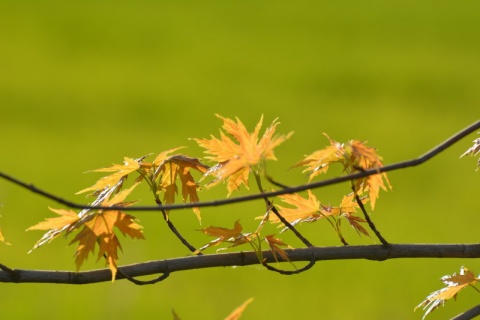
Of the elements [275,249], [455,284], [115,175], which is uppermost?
[115,175]

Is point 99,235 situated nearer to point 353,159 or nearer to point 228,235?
point 228,235

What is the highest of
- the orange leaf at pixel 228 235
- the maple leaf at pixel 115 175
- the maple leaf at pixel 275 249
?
the maple leaf at pixel 115 175

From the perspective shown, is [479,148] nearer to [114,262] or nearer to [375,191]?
[375,191]

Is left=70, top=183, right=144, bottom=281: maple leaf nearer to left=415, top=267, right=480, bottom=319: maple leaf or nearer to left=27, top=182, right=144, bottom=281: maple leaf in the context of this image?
left=27, top=182, right=144, bottom=281: maple leaf

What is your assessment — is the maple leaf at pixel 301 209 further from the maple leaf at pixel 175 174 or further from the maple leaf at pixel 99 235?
the maple leaf at pixel 99 235

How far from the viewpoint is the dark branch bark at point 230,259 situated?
835 millimetres

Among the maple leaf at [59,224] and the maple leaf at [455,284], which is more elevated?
the maple leaf at [59,224]

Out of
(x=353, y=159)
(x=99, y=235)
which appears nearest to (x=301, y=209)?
(x=353, y=159)

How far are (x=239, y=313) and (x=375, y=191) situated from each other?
314 mm

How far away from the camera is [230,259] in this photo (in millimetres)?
863

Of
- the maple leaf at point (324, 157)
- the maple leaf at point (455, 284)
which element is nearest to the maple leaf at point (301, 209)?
the maple leaf at point (324, 157)

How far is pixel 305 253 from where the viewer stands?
88cm

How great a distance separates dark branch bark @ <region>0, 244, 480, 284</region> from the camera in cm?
83

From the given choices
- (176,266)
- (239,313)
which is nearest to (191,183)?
(176,266)
